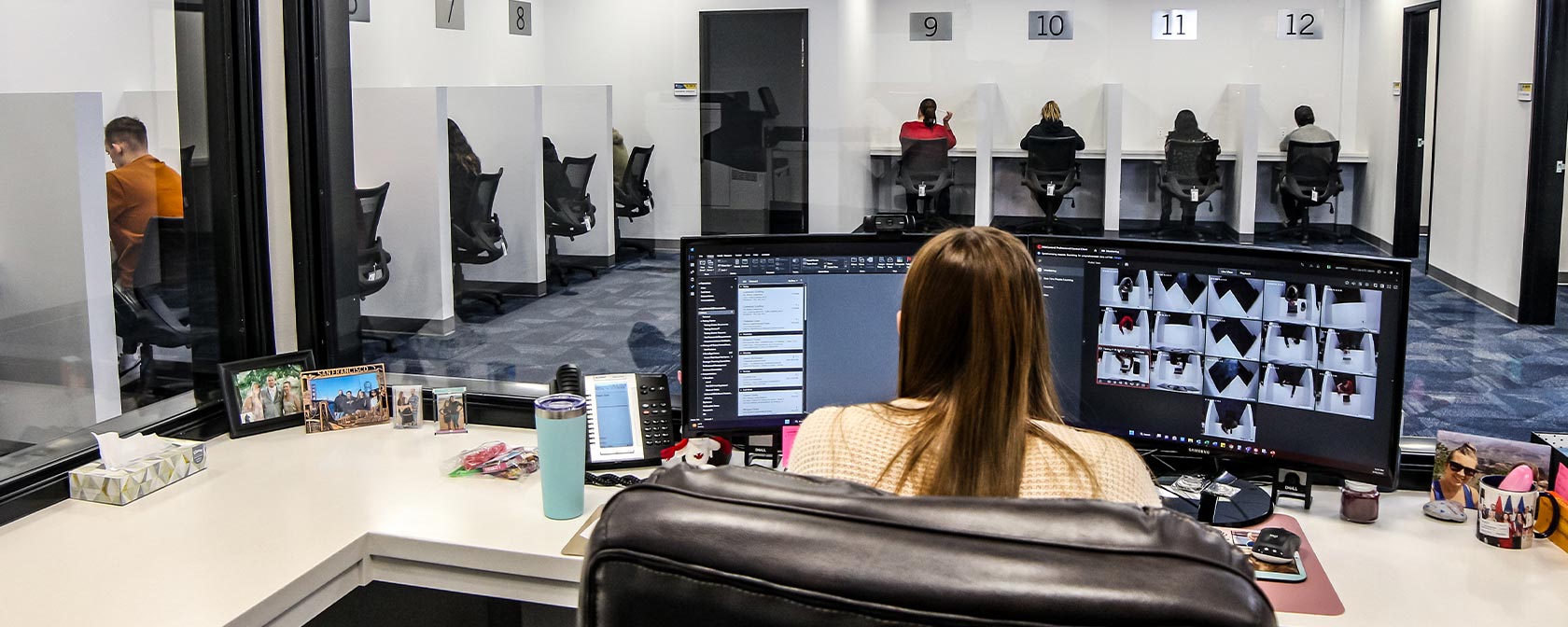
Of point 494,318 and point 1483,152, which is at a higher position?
point 1483,152

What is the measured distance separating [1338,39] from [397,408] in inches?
89.6

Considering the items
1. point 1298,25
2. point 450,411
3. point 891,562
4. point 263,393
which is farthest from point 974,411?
point 1298,25

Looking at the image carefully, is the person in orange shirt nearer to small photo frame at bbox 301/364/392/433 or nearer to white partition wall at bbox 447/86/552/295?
small photo frame at bbox 301/364/392/433

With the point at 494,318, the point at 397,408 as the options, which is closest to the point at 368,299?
the point at 494,318

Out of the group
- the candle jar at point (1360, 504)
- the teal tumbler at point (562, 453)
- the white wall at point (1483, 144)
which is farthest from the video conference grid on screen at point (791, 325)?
the white wall at point (1483, 144)

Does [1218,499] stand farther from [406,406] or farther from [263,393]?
[263,393]

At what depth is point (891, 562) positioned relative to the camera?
0.64m

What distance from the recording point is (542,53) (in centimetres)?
287

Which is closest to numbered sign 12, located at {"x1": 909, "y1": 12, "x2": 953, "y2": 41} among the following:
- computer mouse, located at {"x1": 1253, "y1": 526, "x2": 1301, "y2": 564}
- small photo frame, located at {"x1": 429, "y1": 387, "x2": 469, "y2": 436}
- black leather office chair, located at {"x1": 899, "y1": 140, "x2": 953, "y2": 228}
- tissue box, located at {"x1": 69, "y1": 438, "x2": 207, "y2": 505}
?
black leather office chair, located at {"x1": 899, "y1": 140, "x2": 953, "y2": 228}

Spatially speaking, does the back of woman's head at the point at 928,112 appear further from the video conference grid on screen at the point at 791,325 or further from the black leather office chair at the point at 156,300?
the black leather office chair at the point at 156,300

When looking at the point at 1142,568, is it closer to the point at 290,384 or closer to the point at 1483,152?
the point at 290,384

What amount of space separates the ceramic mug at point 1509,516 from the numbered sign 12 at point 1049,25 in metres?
1.49

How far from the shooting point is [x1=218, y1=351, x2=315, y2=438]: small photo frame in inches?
94.8

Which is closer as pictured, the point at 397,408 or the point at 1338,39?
the point at 397,408
